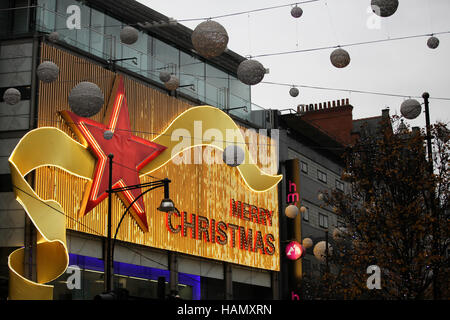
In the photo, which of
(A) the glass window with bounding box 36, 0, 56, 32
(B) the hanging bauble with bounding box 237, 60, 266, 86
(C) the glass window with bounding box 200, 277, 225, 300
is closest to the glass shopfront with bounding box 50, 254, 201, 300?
(C) the glass window with bounding box 200, 277, 225, 300

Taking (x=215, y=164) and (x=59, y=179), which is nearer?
(x=59, y=179)

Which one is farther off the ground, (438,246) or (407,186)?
(407,186)

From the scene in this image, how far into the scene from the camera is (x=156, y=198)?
123 feet

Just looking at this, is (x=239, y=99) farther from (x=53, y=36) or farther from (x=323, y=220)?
(x=53, y=36)

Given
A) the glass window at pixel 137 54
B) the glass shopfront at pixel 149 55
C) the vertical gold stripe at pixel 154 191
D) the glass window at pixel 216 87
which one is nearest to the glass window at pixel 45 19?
the glass shopfront at pixel 149 55

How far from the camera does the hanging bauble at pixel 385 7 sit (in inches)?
705

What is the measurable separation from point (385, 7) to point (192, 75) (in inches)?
1018

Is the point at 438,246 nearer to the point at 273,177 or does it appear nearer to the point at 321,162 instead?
the point at 273,177

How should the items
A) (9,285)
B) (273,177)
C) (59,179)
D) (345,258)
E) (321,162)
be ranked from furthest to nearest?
1. (321,162)
2. (273,177)
3. (59,179)
4. (9,285)
5. (345,258)

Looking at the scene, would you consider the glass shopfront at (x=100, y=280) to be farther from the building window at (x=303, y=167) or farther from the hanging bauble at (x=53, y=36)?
the building window at (x=303, y=167)

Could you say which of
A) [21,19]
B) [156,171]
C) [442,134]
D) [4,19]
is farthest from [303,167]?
[442,134]
